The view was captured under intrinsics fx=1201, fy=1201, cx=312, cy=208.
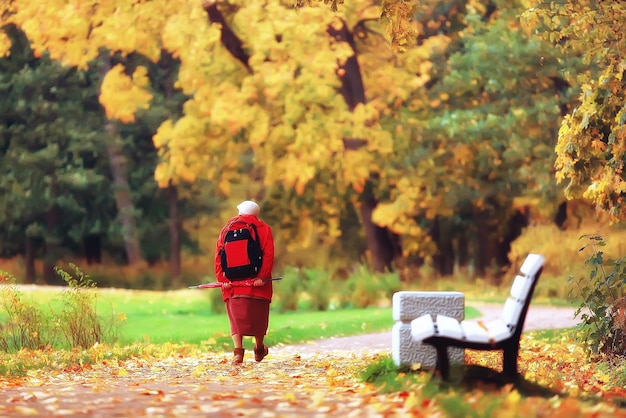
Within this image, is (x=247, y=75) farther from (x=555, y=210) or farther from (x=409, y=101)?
(x=555, y=210)

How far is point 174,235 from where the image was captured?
41.1m

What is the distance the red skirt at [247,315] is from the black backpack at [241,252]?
0.93ft

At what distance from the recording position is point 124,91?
104 feet

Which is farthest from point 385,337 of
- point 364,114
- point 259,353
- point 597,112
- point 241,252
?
point 364,114

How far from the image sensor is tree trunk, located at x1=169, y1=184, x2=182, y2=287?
135 feet

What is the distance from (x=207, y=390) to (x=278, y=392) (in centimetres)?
71

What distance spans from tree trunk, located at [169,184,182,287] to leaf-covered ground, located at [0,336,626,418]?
26747 millimetres

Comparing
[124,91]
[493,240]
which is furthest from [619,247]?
[124,91]

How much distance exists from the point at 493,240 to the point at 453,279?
3463 mm

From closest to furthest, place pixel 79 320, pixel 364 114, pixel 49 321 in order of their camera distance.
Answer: pixel 79 320 < pixel 49 321 < pixel 364 114

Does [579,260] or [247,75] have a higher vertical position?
[247,75]

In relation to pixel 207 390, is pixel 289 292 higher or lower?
lower

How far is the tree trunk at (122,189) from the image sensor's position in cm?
3928

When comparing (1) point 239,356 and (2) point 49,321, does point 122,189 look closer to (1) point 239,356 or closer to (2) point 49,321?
(2) point 49,321
